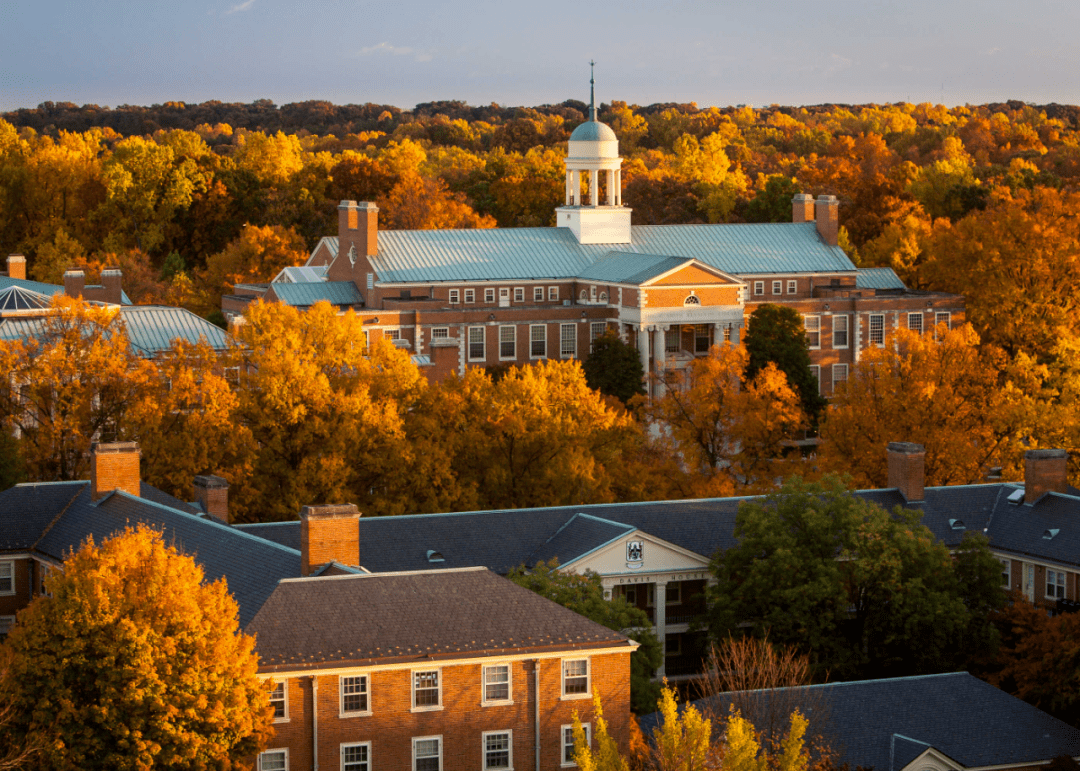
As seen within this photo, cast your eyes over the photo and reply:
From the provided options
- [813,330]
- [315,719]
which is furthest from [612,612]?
[813,330]

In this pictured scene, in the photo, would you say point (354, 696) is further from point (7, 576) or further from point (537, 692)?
point (7, 576)

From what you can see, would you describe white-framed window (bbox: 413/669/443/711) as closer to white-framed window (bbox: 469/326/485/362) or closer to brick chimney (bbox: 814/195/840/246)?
white-framed window (bbox: 469/326/485/362)

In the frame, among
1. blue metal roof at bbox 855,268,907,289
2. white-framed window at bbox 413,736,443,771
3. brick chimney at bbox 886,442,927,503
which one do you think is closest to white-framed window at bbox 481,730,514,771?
white-framed window at bbox 413,736,443,771

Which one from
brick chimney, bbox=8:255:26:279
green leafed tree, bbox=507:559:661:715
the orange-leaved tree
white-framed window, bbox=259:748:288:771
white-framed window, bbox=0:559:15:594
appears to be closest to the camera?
white-framed window, bbox=259:748:288:771

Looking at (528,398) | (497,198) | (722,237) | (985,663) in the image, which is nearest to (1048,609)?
(985,663)

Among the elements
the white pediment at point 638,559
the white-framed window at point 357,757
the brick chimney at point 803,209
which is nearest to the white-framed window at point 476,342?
the brick chimney at point 803,209

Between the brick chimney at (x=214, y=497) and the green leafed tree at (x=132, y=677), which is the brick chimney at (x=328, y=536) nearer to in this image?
the green leafed tree at (x=132, y=677)
